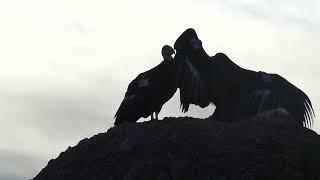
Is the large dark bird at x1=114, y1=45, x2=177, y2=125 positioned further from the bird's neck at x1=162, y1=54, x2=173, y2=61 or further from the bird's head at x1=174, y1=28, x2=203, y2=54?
the bird's head at x1=174, y1=28, x2=203, y2=54

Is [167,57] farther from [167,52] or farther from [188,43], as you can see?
[188,43]

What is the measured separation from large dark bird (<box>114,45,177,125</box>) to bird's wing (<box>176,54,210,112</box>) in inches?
26.3

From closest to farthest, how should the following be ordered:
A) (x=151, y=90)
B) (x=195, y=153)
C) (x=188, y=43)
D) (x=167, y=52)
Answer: (x=195, y=153) → (x=188, y=43) → (x=167, y=52) → (x=151, y=90)

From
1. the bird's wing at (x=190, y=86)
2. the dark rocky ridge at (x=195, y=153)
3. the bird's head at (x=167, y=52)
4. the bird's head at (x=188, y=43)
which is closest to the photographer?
the dark rocky ridge at (x=195, y=153)

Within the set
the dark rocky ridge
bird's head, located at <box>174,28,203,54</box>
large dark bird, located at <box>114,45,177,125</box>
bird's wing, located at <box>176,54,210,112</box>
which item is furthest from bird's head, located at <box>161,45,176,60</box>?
the dark rocky ridge

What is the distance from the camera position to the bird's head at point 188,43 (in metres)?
21.7

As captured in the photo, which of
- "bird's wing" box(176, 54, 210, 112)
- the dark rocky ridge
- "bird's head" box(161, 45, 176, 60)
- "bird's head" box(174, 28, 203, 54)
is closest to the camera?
the dark rocky ridge

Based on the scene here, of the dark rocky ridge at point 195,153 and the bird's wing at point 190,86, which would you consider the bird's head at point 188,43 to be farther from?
the dark rocky ridge at point 195,153

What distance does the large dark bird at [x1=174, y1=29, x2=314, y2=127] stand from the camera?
2158 centimetres

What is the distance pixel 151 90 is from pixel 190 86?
1599 mm

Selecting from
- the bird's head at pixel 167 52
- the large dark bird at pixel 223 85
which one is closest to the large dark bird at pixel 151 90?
the bird's head at pixel 167 52

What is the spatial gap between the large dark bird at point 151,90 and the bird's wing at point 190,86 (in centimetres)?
67

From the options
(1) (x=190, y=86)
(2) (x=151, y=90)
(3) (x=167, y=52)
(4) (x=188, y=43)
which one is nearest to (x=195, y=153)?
(1) (x=190, y=86)

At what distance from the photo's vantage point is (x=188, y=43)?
21812 mm
